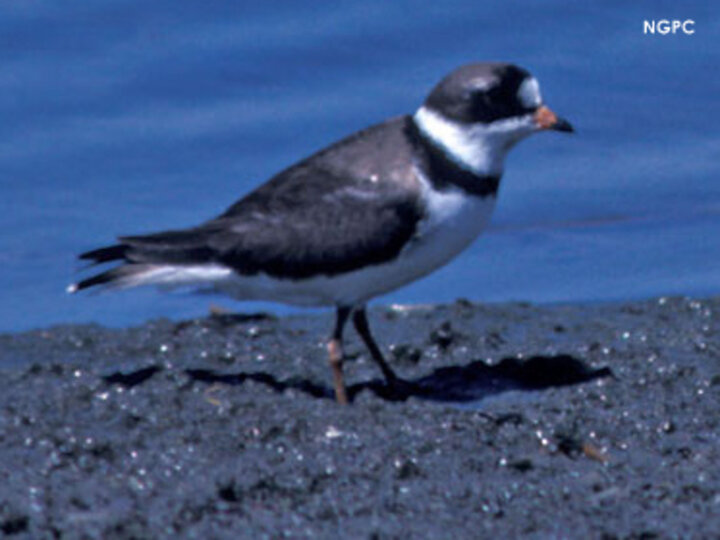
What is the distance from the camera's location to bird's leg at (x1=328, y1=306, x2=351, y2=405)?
22.7ft

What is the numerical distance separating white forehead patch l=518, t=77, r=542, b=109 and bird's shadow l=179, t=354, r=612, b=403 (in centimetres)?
104

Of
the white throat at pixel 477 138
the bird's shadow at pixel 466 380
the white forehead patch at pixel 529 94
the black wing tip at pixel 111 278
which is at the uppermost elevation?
the white forehead patch at pixel 529 94

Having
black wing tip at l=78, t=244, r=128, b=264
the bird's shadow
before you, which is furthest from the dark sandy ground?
black wing tip at l=78, t=244, r=128, b=264

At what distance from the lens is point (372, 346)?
287 inches

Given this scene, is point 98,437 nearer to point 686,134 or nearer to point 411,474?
point 411,474

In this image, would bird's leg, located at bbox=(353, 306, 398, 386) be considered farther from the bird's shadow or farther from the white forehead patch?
the white forehead patch

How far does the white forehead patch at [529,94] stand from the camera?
6.98 metres

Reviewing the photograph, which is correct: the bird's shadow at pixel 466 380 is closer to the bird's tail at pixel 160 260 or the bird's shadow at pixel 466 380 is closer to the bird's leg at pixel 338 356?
the bird's leg at pixel 338 356

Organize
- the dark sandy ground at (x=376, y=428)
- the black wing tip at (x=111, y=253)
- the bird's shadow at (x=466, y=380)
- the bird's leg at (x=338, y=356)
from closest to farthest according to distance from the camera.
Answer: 1. the dark sandy ground at (x=376, y=428)
2. the bird's leg at (x=338, y=356)
3. the bird's shadow at (x=466, y=380)
4. the black wing tip at (x=111, y=253)

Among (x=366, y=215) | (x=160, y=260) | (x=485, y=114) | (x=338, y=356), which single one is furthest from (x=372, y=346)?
(x=485, y=114)

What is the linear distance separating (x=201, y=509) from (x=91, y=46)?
6379 millimetres

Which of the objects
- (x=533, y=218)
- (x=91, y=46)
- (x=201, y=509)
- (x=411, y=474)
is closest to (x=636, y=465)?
(x=411, y=474)

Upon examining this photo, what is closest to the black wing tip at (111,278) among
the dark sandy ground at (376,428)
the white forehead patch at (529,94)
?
the dark sandy ground at (376,428)

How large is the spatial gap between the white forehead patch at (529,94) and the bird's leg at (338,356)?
103cm
